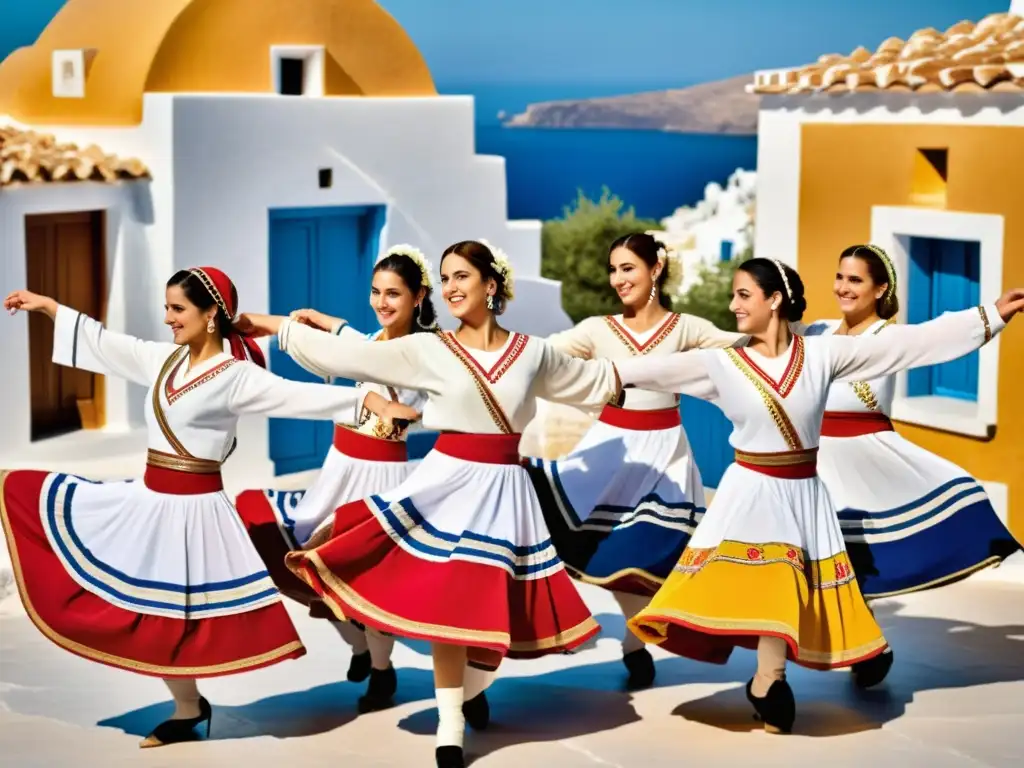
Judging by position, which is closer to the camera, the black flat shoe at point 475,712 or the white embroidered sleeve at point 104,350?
the white embroidered sleeve at point 104,350

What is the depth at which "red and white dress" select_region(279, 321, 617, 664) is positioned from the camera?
22.8ft

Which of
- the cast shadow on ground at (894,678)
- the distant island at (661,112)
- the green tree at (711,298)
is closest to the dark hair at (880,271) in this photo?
the cast shadow on ground at (894,678)

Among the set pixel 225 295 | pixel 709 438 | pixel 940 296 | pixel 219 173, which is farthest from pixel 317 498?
pixel 219 173

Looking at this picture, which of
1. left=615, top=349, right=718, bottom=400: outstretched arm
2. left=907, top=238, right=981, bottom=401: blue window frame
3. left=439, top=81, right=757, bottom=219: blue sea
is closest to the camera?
left=615, top=349, right=718, bottom=400: outstretched arm

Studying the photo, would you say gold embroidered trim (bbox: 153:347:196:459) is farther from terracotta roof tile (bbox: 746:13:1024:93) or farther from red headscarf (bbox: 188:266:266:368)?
terracotta roof tile (bbox: 746:13:1024:93)

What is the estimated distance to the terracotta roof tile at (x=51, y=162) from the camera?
12.9 m

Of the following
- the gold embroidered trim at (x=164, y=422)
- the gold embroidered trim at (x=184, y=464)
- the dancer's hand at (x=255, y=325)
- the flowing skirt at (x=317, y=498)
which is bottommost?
the flowing skirt at (x=317, y=498)

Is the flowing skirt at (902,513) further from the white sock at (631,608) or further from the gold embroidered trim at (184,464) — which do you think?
the gold embroidered trim at (184,464)

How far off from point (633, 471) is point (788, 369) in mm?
1068

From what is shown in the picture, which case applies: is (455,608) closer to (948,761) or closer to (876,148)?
(948,761)

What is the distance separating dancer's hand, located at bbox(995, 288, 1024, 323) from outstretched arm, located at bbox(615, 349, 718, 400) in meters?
1.12

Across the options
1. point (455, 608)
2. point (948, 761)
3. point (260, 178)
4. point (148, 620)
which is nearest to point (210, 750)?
point (148, 620)

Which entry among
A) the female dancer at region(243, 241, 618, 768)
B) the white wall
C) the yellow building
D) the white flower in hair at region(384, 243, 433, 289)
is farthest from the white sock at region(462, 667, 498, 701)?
the white wall

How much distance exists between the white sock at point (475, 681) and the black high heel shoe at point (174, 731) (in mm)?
984
